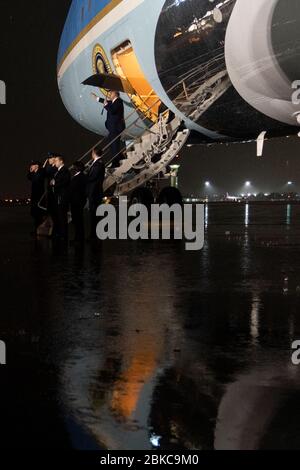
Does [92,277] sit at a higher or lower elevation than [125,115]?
lower

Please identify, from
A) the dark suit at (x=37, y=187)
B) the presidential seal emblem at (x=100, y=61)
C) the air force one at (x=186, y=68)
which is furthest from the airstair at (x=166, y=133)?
the dark suit at (x=37, y=187)

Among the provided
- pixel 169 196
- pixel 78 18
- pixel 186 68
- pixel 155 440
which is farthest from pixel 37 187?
pixel 155 440

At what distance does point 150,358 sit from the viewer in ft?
13.4

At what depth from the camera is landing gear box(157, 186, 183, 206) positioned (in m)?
18.0

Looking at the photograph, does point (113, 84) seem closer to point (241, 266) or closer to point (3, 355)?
point (241, 266)

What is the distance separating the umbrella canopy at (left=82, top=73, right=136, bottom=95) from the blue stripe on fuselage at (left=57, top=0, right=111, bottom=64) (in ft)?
4.51

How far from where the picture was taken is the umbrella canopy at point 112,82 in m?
15.8

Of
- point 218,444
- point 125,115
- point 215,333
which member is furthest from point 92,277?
point 125,115

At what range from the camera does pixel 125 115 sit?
17.3 metres

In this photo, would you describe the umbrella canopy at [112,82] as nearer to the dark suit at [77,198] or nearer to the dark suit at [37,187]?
the dark suit at [37,187]

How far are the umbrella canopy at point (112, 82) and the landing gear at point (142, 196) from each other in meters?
2.74

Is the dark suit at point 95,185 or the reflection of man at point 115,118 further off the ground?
the reflection of man at point 115,118

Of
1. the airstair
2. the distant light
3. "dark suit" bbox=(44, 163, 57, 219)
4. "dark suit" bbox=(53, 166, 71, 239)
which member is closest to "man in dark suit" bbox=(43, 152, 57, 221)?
"dark suit" bbox=(44, 163, 57, 219)

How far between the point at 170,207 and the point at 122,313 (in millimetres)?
13346
